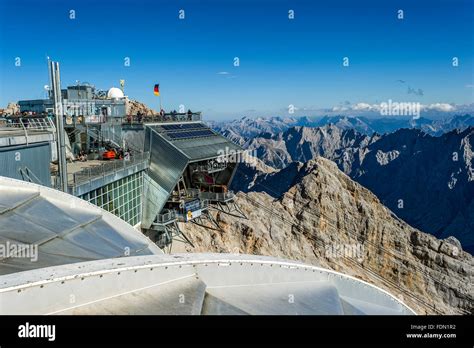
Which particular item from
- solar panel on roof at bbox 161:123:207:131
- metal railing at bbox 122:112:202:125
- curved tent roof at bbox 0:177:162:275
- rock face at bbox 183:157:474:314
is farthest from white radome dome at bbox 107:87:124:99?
curved tent roof at bbox 0:177:162:275

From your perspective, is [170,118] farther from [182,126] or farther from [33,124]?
[33,124]

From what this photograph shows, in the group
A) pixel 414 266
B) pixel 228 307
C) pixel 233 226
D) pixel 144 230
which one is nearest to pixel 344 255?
pixel 414 266

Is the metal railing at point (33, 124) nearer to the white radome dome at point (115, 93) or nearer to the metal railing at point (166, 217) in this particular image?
the metal railing at point (166, 217)

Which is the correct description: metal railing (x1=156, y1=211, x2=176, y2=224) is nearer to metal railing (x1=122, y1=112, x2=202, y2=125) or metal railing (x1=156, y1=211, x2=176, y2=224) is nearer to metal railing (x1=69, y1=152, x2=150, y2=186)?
metal railing (x1=69, y1=152, x2=150, y2=186)

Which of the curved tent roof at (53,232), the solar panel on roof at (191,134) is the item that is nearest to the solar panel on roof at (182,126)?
the solar panel on roof at (191,134)

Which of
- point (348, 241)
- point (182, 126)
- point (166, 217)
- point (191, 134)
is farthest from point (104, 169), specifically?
point (348, 241)
